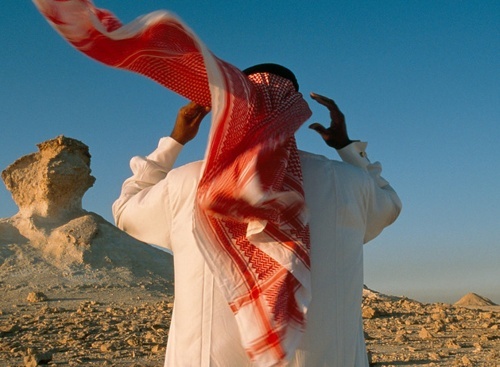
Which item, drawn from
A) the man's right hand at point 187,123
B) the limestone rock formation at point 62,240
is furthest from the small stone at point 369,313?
the man's right hand at point 187,123

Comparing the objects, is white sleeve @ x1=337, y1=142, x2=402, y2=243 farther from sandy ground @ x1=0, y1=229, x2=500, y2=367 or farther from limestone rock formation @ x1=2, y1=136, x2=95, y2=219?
limestone rock formation @ x1=2, y1=136, x2=95, y2=219

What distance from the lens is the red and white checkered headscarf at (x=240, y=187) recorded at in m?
2.21

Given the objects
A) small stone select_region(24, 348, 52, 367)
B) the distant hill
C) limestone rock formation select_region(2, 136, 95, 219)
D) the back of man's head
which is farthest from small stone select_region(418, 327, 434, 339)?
limestone rock formation select_region(2, 136, 95, 219)

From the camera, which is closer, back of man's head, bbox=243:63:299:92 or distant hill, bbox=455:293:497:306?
back of man's head, bbox=243:63:299:92

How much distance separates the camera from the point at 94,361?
7137 mm

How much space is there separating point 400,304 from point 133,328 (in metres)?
6.14

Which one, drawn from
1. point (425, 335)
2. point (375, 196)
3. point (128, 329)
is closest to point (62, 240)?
point (128, 329)

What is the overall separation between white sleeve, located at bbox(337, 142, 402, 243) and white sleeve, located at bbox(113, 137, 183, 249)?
0.76 m

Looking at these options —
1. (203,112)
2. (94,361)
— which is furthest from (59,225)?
(203,112)

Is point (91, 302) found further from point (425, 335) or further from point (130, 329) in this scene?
point (425, 335)

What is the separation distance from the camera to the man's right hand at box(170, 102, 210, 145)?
2.72 meters

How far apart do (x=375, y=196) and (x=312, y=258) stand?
390mm

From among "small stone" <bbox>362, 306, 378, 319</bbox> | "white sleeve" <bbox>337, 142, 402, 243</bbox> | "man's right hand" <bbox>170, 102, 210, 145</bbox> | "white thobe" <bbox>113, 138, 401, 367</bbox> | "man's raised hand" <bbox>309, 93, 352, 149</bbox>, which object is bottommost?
"white thobe" <bbox>113, 138, 401, 367</bbox>

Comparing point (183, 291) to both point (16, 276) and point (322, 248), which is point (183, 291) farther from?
point (16, 276)
